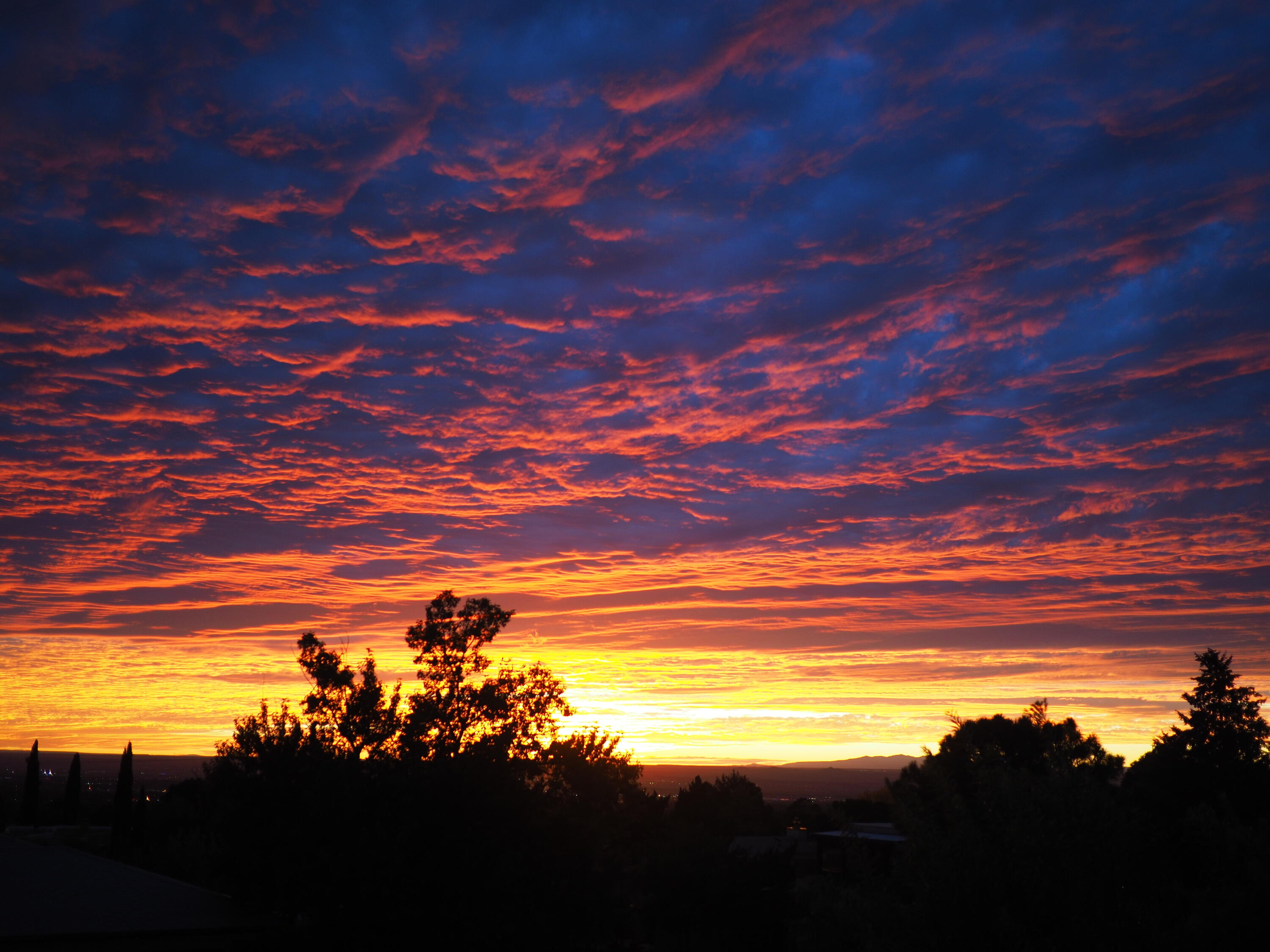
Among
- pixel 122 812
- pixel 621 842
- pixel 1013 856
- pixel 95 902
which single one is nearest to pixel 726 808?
pixel 122 812

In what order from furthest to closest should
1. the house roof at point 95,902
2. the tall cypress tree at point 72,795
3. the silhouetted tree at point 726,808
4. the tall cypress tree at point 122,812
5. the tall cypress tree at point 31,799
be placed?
the silhouetted tree at point 726,808 < the tall cypress tree at point 72,795 < the tall cypress tree at point 31,799 < the tall cypress tree at point 122,812 < the house roof at point 95,902

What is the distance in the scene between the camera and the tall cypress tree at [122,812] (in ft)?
159

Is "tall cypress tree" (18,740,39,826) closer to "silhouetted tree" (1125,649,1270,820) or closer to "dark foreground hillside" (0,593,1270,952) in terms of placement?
"dark foreground hillside" (0,593,1270,952)

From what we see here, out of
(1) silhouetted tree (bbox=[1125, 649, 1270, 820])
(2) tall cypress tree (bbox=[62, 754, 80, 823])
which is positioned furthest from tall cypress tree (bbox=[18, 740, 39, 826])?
A: (1) silhouetted tree (bbox=[1125, 649, 1270, 820])

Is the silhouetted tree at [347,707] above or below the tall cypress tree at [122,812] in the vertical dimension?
above

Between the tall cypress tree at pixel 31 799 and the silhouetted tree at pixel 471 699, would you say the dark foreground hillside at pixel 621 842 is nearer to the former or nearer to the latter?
the silhouetted tree at pixel 471 699

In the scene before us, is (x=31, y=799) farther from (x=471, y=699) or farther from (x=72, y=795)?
(x=471, y=699)

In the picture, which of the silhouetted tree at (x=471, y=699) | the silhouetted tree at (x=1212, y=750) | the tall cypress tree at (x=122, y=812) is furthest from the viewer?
the tall cypress tree at (x=122, y=812)

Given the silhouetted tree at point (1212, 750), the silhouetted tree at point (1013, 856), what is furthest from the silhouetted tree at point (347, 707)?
the silhouetted tree at point (1212, 750)

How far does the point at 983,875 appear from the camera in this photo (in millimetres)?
8227

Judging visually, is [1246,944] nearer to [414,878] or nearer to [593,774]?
[414,878]

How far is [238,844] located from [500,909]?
21.7ft

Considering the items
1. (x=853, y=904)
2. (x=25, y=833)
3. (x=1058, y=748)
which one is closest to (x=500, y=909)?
(x=853, y=904)

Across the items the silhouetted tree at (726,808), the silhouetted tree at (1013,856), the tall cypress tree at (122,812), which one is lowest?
the silhouetted tree at (726,808)
